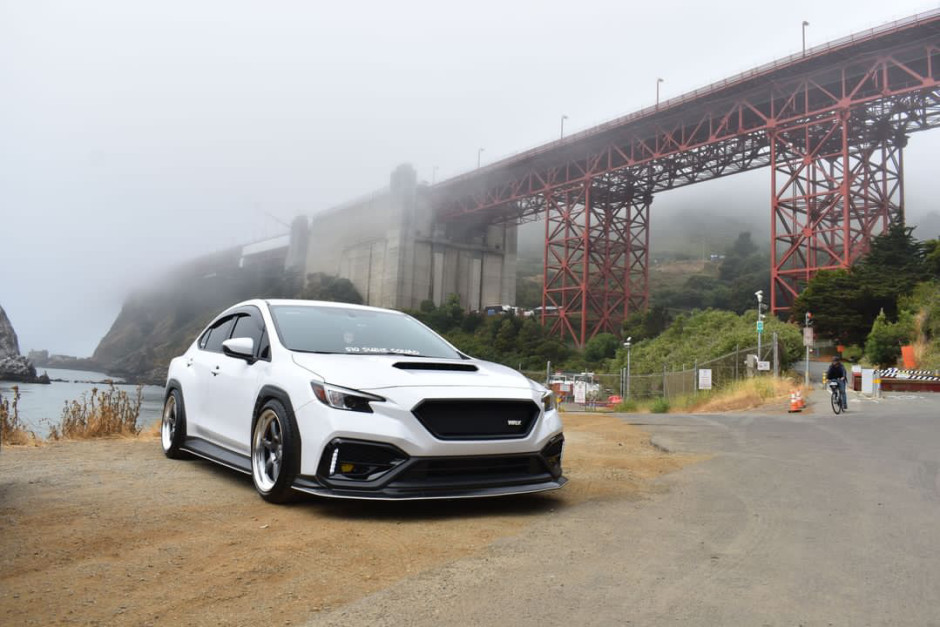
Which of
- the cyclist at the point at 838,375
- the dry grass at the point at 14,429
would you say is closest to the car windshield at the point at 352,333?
the dry grass at the point at 14,429

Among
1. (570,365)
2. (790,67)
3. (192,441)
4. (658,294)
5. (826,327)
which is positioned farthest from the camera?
(658,294)

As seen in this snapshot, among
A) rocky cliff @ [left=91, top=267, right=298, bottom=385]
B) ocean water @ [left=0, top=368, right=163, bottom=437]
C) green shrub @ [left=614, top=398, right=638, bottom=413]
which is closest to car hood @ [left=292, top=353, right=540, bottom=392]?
ocean water @ [left=0, top=368, right=163, bottom=437]

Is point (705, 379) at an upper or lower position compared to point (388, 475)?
upper

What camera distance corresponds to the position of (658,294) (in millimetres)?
150250

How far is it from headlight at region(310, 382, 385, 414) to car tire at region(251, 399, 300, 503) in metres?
0.34

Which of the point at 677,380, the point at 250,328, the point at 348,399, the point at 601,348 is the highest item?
the point at 601,348

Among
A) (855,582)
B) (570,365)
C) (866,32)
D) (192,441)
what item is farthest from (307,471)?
(570,365)

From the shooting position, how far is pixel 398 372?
454cm

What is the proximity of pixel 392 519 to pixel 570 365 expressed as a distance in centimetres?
6089

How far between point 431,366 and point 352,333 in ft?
3.45

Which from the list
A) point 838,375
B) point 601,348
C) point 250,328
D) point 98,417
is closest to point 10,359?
point 601,348

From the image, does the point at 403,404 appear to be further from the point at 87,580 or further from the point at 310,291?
the point at 310,291

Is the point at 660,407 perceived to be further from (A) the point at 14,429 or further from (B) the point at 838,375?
(A) the point at 14,429

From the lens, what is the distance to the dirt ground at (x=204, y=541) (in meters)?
2.78
